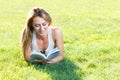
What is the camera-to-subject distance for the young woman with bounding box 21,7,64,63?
5.99m

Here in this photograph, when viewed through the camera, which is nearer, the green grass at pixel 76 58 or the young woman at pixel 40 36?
the green grass at pixel 76 58

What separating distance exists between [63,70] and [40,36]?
872 millimetres

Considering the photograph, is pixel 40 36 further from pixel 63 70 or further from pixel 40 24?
pixel 63 70

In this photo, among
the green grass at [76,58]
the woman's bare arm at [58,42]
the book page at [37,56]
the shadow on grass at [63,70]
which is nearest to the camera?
the shadow on grass at [63,70]

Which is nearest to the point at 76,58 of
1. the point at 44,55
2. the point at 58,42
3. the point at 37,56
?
the point at 58,42

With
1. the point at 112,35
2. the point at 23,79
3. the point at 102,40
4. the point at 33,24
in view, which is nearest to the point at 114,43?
the point at 102,40

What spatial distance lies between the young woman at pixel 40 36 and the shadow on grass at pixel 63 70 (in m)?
Answer: 0.13

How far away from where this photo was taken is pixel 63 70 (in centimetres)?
588

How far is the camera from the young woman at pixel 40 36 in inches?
236

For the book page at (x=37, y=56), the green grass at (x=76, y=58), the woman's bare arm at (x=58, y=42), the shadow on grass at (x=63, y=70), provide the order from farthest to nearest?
the woman's bare arm at (x=58, y=42)
the book page at (x=37, y=56)
the green grass at (x=76, y=58)
the shadow on grass at (x=63, y=70)

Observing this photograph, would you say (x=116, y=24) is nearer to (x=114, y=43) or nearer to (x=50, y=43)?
(x=114, y=43)

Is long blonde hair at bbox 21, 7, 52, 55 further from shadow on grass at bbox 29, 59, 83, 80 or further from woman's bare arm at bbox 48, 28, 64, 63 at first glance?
shadow on grass at bbox 29, 59, 83, 80

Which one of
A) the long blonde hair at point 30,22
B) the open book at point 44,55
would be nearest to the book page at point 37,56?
the open book at point 44,55

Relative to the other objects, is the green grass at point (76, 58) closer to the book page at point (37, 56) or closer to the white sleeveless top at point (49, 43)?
the book page at point (37, 56)
